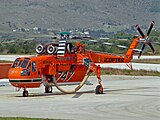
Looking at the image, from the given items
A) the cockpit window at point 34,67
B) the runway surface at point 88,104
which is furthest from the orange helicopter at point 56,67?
the runway surface at point 88,104

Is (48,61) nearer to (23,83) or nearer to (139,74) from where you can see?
(23,83)

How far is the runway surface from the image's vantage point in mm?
23650

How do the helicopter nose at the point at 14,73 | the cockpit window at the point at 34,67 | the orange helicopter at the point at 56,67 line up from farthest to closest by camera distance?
the cockpit window at the point at 34,67 < the orange helicopter at the point at 56,67 < the helicopter nose at the point at 14,73

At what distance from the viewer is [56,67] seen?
3269cm

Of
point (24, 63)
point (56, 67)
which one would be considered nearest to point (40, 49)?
point (56, 67)

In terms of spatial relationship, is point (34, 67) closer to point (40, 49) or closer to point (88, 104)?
point (40, 49)

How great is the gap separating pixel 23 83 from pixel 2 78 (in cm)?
1236

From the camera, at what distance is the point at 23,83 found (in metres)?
31.1

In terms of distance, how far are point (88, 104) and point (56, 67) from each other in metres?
5.79

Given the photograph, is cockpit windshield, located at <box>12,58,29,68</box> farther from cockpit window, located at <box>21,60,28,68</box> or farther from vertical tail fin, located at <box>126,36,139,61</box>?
vertical tail fin, located at <box>126,36,139,61</box>

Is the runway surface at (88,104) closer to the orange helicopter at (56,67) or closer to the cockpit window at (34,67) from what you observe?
the orange helicopter at (56,67)

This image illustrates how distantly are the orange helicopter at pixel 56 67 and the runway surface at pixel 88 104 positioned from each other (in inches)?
26.9

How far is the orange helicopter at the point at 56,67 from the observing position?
3131 centimetres

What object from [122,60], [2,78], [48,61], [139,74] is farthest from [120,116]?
[139,74]
